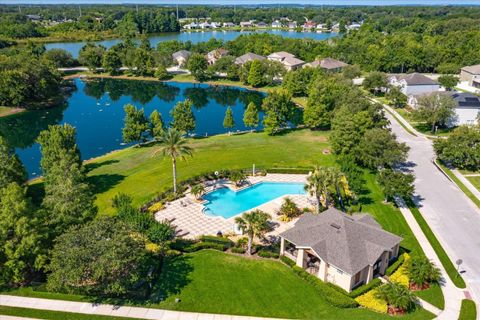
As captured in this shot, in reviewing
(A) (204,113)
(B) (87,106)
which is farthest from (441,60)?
(B) (87,106)

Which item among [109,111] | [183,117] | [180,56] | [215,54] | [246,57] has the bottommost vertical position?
[109,111]

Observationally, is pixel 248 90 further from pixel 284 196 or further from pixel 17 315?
pixel 17 315

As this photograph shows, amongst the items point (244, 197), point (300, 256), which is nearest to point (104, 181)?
point (244, 197)

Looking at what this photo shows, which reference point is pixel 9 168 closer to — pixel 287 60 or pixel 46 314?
pixel 46 314

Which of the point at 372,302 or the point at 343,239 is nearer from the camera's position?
the point at 372,302

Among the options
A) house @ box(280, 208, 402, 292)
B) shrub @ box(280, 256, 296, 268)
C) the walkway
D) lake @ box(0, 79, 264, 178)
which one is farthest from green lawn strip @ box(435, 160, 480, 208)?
lake @ box(0, 79, 264, 178)
